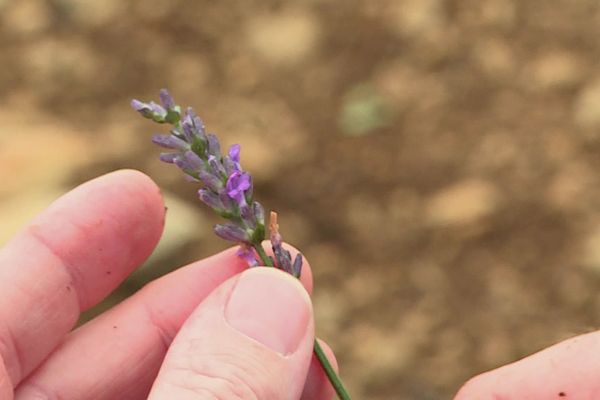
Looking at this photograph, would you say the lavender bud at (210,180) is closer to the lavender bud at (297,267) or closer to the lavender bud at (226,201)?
the lavender bud at (226,201)

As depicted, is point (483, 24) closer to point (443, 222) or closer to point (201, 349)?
point (443, 222)

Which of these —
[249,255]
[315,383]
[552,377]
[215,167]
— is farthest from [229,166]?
[552,377]

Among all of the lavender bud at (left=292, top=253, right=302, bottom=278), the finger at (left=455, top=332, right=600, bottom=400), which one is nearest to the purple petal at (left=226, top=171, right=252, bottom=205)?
the lavender bud at (left=292, top=253, right=302, bottom=278)

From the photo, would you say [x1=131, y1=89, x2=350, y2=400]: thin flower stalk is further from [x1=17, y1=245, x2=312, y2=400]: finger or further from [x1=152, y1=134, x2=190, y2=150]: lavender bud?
[x1=17, y1=245, x2=312, y2=400]: finger

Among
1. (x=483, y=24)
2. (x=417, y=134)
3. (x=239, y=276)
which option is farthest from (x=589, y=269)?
(x=239, y=276)

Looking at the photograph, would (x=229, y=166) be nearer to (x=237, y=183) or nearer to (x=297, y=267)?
(x=237, y=183)
